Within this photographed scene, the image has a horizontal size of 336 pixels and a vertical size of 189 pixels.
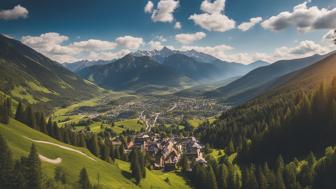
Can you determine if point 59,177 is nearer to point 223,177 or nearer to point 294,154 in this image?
point 223,177

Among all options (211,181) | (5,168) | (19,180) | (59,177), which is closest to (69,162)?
(59,177)

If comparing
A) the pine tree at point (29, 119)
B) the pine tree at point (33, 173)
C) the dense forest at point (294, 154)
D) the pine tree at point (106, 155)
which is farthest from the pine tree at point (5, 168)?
the pine tree at point (29, 119)

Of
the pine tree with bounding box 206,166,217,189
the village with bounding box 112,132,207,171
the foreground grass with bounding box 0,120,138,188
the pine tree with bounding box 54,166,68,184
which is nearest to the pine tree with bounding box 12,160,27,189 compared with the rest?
the pine tree with bounding box 54,166,68,184

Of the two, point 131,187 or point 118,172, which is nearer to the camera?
point 131,187

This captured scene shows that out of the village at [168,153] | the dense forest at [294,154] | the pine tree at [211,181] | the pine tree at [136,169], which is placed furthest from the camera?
the village at [168,153]

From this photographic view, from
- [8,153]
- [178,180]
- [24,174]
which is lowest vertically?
[178,180]

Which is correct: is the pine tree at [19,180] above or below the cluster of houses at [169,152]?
above

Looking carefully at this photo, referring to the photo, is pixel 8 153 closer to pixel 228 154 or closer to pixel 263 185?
pixel 263 185

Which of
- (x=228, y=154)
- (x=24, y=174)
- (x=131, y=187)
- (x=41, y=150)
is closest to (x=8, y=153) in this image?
(x=24, y=174)

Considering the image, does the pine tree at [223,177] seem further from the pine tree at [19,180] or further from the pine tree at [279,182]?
the pine tree at [19,180]
